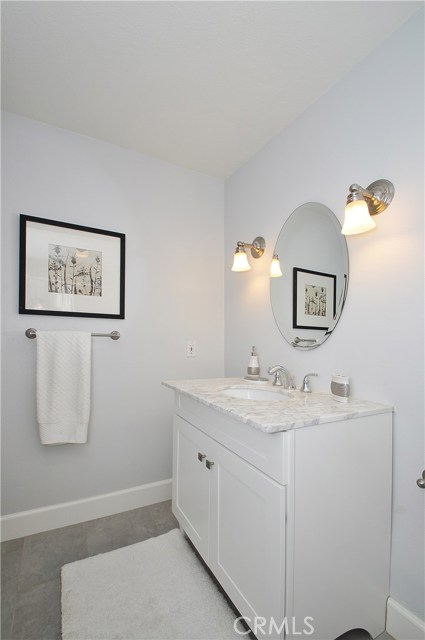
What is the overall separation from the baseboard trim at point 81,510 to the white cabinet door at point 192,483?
16.9 inches

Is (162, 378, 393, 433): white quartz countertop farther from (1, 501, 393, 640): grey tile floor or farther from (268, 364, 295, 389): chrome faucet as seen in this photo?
(1, 501, 393, 640): grey tile floor

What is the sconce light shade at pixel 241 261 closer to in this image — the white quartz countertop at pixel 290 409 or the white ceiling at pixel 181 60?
the white ceiling at pixel 181 60

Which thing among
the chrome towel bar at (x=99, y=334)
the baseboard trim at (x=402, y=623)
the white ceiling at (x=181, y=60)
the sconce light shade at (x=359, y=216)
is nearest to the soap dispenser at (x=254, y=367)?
the chrome towel bar at (x=99, y=334)

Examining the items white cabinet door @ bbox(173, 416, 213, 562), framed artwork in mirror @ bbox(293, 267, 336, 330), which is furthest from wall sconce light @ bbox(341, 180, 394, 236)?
white cabinet door @ bbox(173, 416, 213, 562)

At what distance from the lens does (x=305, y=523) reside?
934mm

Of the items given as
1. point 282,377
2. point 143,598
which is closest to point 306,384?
point 282,377

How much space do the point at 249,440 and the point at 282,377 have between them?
0.66 metres

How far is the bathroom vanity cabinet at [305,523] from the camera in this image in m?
0.92

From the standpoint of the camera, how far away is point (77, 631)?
1.12 meters

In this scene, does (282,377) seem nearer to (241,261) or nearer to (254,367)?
(254,367)

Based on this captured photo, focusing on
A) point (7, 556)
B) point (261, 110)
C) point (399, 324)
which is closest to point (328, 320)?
point (399, 324)

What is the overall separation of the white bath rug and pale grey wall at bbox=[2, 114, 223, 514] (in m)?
0.52

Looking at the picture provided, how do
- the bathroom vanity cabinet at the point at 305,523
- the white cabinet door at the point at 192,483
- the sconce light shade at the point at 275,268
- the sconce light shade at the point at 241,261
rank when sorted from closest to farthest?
the bathroom vanity cabinet at the point at 305,523, the white cabinet door at the point at 192,483, the sconce light shade at the point at 275,268, the sconce light shade at the point at 241,261

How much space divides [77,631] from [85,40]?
7.62 ft
